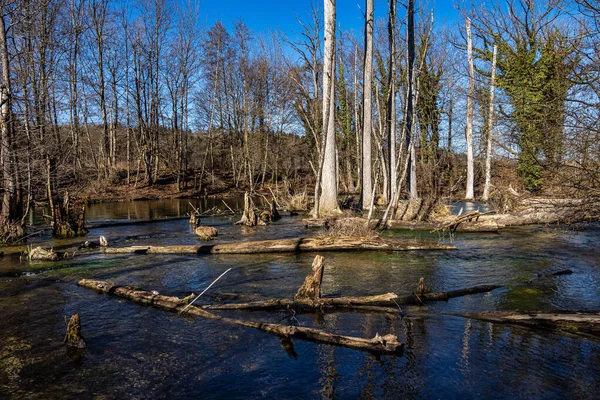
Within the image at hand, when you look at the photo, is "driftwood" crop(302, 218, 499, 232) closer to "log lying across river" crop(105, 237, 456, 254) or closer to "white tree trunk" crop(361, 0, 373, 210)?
"log lying across river" crop(105, 237, 456, 254)

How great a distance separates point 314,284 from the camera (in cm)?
631

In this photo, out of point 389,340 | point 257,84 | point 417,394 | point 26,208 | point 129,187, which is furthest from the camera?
point 257,84

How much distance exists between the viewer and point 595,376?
4.14 m

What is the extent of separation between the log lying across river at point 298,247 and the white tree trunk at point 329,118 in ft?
Answer: 21.0

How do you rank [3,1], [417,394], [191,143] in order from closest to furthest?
[417,394], [3,1], [191,143]

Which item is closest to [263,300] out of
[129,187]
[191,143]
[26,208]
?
[26,208]

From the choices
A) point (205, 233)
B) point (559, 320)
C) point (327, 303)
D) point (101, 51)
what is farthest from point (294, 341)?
point (101, 51)

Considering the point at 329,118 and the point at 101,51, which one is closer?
the point at 329,118

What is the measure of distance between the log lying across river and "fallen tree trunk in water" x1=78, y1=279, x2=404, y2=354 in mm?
3536

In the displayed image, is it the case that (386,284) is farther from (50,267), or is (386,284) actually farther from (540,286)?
(50,267)

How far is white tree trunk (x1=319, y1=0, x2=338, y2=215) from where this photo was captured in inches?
652

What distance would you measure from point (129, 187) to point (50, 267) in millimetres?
24497

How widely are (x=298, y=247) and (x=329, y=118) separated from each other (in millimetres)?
7810

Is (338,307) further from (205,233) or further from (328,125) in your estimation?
(328,125)
